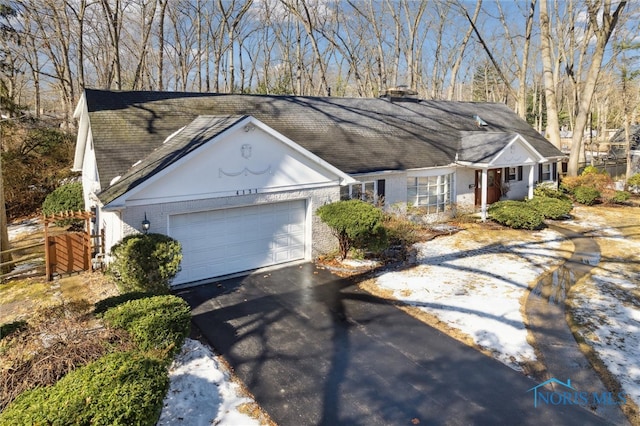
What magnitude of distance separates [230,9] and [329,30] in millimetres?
10300

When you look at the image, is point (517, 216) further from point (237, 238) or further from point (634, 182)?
point (634, 182)

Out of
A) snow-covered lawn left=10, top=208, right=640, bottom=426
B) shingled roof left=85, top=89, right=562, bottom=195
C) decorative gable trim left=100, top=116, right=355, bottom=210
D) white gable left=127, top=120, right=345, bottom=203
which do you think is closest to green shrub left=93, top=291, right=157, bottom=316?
snow-covered lawn left=10, top=208, right=640, bottom=426

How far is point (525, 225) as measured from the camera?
17312 mm

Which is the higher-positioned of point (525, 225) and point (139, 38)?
point (139, 38)

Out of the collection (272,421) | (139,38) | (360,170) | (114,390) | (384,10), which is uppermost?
(384,10)

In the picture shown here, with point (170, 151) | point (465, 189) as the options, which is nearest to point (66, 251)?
point (170, 151)

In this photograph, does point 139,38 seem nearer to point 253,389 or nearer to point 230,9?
point 230,9

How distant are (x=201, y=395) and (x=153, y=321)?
1.41 meters

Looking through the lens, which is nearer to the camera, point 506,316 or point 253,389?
point 253,389

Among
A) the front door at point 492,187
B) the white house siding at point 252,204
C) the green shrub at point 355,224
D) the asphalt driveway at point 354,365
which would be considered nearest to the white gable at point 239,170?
the white house siding at point 252,204

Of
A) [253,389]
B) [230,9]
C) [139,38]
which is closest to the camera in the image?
[253,389]

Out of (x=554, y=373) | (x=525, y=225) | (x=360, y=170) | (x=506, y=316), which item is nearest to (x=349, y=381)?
(x=554, y=373)

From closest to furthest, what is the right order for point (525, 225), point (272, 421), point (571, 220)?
point (272, 421), point (525, 225), point (571, 220)

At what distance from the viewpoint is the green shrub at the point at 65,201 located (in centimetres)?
1786
